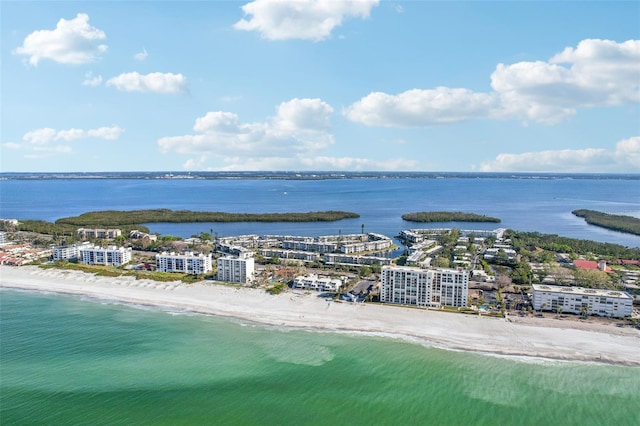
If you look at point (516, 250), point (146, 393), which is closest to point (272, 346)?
point (146, 393)

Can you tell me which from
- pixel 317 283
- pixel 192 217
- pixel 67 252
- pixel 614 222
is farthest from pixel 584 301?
pixel 192 217

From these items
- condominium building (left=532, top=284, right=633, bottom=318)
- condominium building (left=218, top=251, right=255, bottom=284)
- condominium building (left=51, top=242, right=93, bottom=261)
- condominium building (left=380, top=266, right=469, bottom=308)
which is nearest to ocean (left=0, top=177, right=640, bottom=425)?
condominium building (left=380, top=266, right=469, bottom=308)

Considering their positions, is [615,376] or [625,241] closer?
[615,376]

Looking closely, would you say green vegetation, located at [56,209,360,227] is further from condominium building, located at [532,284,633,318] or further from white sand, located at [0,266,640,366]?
condominium building, located at [532,284,633,318]

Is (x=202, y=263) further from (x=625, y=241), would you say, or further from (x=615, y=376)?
(x=625, y=241)

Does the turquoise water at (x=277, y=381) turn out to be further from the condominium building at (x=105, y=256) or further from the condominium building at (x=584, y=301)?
the condominium building at (x=105, y=256)
